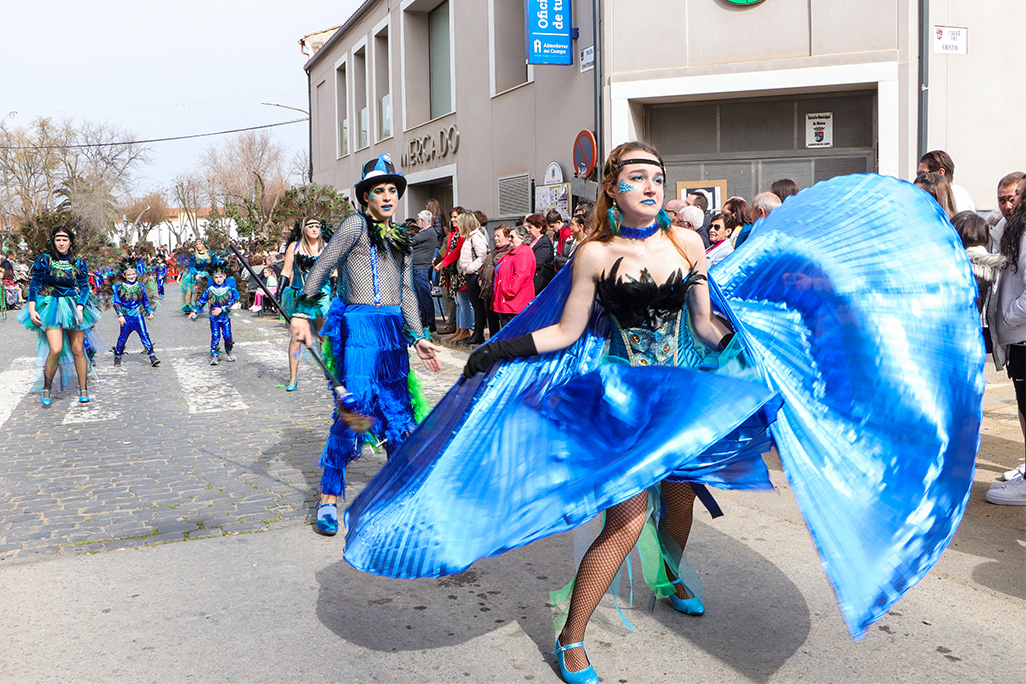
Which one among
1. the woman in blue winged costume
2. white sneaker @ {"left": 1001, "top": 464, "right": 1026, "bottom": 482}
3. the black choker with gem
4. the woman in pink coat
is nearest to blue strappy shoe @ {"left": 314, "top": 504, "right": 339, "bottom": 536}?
the woman in blue winged costume

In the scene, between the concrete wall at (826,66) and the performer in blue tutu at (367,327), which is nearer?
the performer in blue tutu at (367,327)

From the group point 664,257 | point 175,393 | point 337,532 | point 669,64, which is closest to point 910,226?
point 664,257

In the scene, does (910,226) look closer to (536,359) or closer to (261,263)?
(536,359)

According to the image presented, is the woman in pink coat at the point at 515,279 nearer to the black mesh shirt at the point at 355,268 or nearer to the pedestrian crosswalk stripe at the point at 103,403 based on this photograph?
the pedestrian crosswalk stripe at the point at 103,403

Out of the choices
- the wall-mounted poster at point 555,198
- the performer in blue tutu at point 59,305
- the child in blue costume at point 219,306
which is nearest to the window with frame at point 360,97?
the wall-mounted poster at point 555,198

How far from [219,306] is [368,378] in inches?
332

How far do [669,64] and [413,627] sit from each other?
1089cm

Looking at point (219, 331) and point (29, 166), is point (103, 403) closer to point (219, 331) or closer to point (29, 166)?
point (219, 331)

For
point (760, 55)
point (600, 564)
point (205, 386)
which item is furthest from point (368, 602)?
point (760, 55)

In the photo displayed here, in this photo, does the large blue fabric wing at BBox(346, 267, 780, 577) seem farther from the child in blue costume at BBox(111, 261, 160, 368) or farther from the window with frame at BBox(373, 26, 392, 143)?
the window with frame at BBox(373, 26, 392, 143)

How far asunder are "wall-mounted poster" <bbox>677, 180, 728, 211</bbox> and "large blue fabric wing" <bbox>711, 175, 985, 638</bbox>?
33.3 feet

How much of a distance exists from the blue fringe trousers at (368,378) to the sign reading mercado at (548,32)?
9.97 meters

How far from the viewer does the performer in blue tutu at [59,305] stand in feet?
29.3

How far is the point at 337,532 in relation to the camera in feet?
16.0
